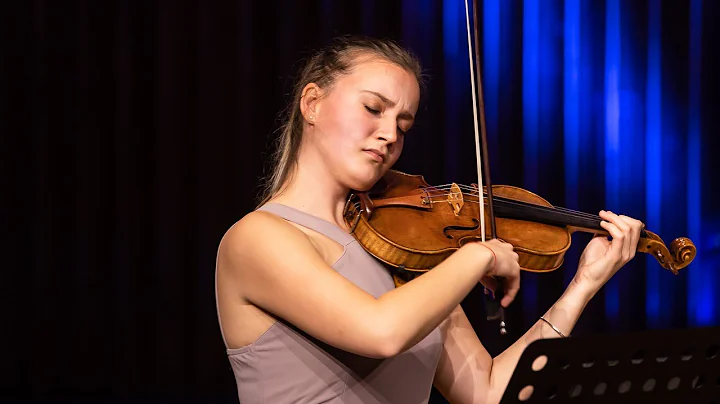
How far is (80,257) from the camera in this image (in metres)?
2.84

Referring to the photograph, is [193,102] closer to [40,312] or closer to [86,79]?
[86,79]

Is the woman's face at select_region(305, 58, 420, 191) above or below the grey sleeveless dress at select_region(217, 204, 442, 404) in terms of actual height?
above

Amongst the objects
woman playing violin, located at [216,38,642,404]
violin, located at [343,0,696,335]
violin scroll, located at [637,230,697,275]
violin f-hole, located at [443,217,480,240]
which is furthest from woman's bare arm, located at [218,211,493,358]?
violin scroll, located at [637,230,697,275]

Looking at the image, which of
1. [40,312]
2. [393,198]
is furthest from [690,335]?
[40,312]

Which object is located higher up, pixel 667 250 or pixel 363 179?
pixel 363 179

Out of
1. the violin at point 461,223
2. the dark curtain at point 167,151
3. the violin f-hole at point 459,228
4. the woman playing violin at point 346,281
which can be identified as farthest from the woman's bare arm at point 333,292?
the dark curtain at point 167,151

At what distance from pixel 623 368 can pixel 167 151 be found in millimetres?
2191

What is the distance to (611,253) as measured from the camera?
1551 mm

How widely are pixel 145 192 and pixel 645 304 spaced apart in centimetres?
205

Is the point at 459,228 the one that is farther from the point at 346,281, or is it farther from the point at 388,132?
the point at 346,281

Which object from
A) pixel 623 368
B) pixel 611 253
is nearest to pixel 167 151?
pixel 611 253

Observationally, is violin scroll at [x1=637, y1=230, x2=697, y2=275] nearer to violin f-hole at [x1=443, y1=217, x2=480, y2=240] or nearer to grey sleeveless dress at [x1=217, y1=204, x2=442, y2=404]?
violin f-hole at [x1=443, y1=217, x2=480, y2=240]

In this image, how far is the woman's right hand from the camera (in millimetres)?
1162

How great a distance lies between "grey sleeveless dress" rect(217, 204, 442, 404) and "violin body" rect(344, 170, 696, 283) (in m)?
0.04
